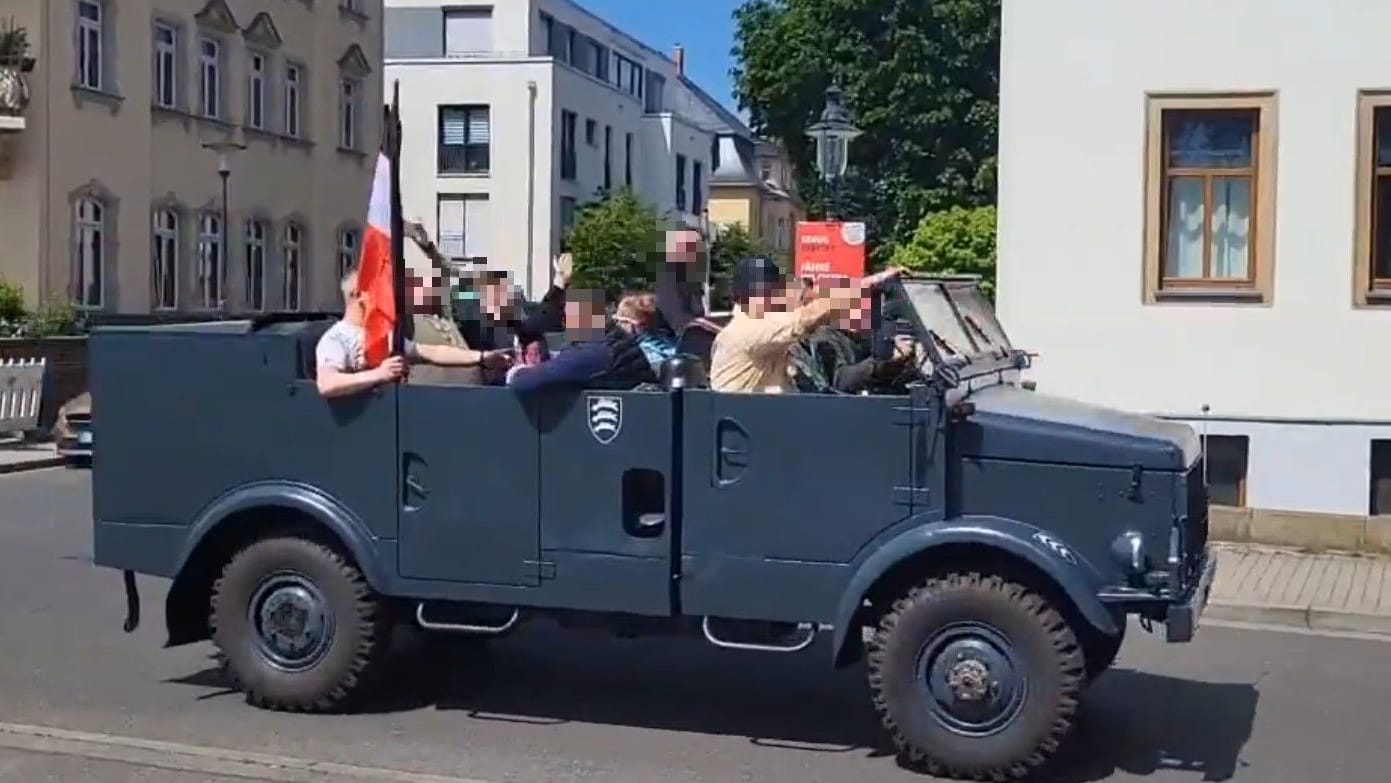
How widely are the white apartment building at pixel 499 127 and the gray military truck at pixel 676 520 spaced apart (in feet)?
157

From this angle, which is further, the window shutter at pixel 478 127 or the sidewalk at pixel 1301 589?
the window shutter at pixel 478 127

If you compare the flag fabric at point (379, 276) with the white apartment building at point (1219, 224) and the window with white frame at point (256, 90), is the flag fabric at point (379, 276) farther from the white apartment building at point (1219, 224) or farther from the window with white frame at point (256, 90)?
the window with white frame at point (256, 90)

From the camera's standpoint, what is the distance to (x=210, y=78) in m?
34.0

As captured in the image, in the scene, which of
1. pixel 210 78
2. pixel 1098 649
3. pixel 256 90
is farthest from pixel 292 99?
pixel 1098 649

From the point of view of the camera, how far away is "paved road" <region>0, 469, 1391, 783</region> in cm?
733

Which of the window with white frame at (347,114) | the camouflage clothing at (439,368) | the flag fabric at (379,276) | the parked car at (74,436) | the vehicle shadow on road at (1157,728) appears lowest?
the vehicle shadow on road at (1157,728)

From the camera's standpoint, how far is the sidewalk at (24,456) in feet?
66.8

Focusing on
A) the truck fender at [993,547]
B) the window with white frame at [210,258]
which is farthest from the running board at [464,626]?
the window with white frame at [210,258]

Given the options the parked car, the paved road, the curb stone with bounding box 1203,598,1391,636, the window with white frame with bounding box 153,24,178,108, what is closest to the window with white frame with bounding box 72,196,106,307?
the window with white frame with bounding box 153,24,178,108

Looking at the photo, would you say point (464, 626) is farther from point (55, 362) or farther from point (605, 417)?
point (55, 362)

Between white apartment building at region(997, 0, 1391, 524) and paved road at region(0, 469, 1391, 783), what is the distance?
5366 mm

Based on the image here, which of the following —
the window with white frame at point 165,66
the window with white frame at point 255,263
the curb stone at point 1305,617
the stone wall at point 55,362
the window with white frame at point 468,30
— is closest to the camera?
the curb stone at point 1305,617

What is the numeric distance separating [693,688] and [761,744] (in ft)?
3.65

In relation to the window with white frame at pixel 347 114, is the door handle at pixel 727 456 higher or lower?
lower
